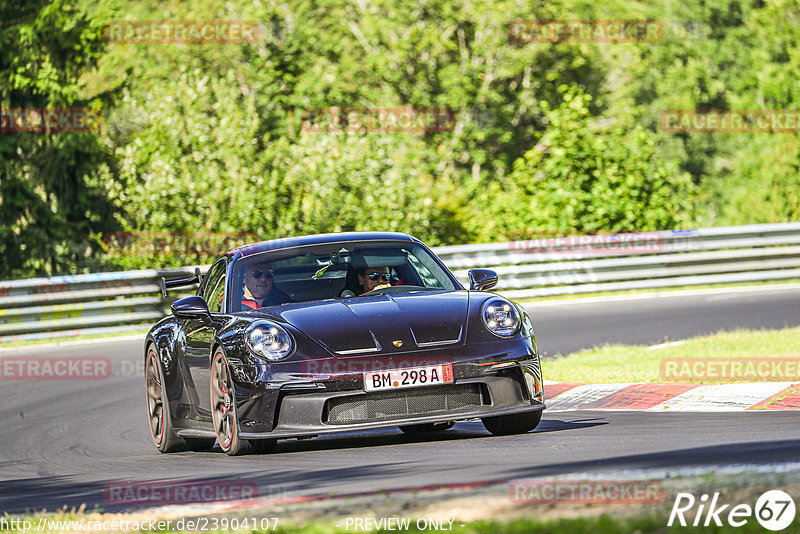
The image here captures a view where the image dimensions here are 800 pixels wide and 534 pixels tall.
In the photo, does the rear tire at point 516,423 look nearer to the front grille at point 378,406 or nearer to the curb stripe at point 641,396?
the front grille at point 378,406

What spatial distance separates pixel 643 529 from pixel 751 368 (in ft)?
22.5

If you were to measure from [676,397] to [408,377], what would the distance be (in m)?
2.90

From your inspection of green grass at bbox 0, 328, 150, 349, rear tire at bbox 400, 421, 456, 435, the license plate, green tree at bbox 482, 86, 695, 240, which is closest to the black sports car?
the license plate

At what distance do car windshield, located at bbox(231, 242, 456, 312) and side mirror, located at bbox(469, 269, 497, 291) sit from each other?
14 cm

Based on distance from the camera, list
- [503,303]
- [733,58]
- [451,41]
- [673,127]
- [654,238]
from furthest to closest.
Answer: [733,58] → [673,127] → [451,41] → [654,238] → [503,303]

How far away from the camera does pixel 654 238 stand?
21.8 metres

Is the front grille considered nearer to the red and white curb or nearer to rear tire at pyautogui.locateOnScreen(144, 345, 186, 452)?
rear tire at pyautogui.locateOnScreen(144, 345, 186, 452)

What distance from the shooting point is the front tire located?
309 inches

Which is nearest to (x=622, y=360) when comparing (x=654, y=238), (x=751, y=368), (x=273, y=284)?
(x=751, y=368)

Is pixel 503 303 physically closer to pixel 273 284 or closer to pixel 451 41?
pixel 273 284

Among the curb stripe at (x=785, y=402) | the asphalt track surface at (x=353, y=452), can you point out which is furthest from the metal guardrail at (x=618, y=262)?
the curb stripe at (x=785, y=402)

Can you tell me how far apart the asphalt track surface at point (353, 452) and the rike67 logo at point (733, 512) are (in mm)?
988

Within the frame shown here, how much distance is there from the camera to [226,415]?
799cm

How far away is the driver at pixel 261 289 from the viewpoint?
28.0 feet
